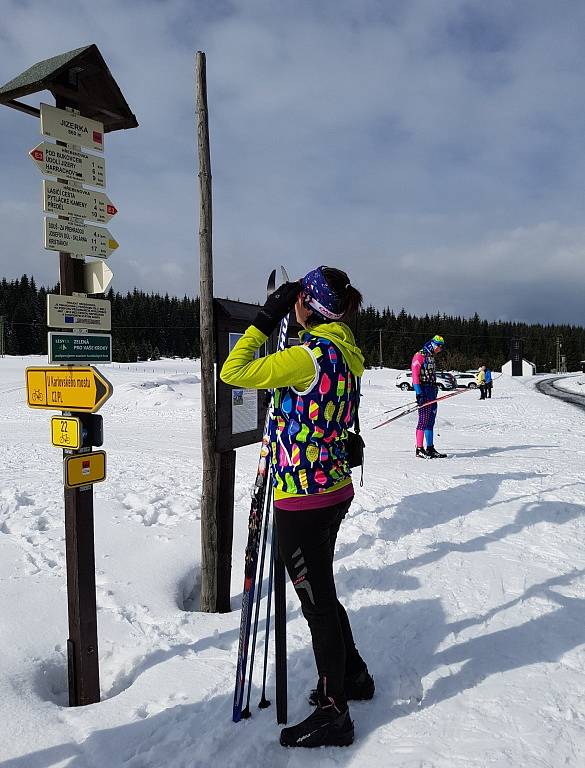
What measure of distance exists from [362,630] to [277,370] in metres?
2.16

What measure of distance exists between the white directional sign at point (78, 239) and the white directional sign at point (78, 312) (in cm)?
25

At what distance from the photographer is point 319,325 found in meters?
2.50

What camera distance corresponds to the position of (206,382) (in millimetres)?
4059

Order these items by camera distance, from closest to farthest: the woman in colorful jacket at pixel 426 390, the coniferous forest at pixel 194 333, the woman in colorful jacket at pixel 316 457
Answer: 1. the woman in colorful jacket at pixel 316 457
2. the woman in colorful jacket at pixel 426 390
3. the coniferous forest at pixel 194 333

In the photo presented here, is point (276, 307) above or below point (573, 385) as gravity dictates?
above

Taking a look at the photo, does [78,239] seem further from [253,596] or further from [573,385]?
[573,385]

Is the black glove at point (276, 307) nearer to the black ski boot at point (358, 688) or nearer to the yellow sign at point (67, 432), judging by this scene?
the yellow sign at point (67, 432)

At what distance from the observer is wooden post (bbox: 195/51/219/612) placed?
404cm

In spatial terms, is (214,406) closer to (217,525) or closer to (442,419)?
(217,525)

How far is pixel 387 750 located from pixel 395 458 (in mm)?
7276

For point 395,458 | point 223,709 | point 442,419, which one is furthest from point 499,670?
point 442,419

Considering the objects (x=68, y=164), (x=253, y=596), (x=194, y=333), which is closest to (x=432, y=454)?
(x=253, y=596)

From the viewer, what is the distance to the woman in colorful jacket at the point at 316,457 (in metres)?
2.40

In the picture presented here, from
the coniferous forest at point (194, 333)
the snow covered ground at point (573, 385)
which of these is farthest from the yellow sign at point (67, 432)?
the coniferous forest at point (194, 333)
